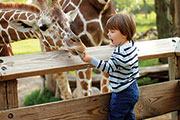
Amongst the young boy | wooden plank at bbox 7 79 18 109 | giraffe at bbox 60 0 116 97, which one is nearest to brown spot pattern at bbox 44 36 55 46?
giraffe at bbox 60 0 116 97

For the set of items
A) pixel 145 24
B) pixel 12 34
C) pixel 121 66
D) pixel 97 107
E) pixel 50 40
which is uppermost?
pixel 145 24

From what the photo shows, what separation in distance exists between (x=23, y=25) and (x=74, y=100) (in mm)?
1393

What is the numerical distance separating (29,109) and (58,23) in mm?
1209

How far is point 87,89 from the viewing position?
3211 mm

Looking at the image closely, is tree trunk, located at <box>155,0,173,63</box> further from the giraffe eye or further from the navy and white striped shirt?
the navy and white striped shirt

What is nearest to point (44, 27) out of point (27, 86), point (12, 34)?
point (12, 34)

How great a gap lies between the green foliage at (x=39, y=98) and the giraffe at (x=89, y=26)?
193cm

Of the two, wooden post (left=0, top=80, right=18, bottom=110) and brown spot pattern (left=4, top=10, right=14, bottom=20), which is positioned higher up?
brown spot pattern (left=4, top=10, right=14, bottom=20)

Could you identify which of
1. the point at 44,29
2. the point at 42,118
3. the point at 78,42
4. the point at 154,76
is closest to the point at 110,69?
the point at 78,42

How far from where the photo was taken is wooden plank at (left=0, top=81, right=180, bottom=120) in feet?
5.24

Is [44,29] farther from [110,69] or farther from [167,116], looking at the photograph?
[167,116]

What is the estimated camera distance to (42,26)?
8.56ft

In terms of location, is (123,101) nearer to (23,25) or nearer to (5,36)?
(23,25)

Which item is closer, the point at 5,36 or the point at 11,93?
the point at 11,93
